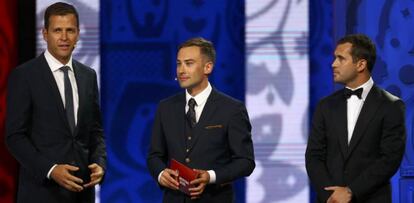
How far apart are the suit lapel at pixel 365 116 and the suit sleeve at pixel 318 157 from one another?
0.55ft

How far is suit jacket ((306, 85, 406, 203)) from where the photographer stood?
11.2 ft

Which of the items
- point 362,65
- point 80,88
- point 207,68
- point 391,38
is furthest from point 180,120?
point 391,38

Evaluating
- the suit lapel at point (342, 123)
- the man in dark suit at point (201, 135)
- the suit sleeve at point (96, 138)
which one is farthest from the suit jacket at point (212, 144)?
the suit lapel at point (342, 123)

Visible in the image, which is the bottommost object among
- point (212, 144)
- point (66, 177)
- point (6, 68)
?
point (66, 177)

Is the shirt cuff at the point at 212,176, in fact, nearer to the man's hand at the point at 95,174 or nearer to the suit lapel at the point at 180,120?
the suit lapel at the point at 180,120

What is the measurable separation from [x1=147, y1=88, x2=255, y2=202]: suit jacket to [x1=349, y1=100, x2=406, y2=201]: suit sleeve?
1.79 feet

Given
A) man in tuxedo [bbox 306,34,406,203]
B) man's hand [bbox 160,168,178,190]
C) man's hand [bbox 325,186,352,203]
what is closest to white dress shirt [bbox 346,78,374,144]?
man in tuxedo [bbox 306,34,406,203]

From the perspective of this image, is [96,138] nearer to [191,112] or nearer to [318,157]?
[191,112]

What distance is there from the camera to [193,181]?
10.7 feet

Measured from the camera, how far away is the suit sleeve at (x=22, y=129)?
3235 mm

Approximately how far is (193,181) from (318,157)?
0.73 metres

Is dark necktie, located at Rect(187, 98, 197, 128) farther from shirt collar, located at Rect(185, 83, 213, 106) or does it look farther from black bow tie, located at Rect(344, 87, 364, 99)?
black bow tie, located at Rect(344, 87, 364, 99)

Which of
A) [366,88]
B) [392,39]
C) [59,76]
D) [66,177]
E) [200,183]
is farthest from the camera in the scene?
[392,39]

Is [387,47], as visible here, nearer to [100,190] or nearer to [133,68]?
[133,68]
